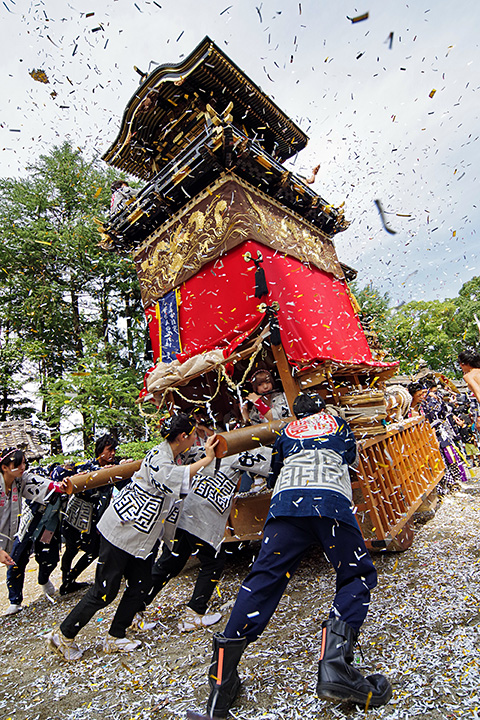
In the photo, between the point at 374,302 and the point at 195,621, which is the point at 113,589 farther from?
the point at 374,302

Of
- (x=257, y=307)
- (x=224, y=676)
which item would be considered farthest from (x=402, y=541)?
(x=257, y=307)

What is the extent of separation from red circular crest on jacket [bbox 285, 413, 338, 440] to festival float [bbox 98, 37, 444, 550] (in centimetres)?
43

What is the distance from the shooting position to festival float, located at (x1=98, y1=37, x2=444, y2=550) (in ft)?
13.5

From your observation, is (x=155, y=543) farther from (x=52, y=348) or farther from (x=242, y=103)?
(x=52, y=348)

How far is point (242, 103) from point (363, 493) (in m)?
11.1

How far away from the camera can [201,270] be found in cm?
801

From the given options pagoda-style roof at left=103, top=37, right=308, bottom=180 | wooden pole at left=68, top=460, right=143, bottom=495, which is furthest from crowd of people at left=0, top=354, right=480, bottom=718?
pagoda-style roof at left=103, top=37, right=308, bottom=180

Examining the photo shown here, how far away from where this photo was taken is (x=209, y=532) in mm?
3367

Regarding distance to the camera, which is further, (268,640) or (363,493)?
(363,493)

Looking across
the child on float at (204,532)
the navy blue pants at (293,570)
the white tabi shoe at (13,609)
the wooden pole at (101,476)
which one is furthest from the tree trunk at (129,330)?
the navy blue pants at (293,570)

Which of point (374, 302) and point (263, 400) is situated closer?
point (263, 400)

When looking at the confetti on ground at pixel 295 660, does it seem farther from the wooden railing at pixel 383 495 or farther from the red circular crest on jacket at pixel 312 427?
the red circular crest on jacket at pixel 312 427

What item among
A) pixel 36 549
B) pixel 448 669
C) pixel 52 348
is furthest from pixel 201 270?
pixel 52 348

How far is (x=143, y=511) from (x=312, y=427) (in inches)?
62.6
